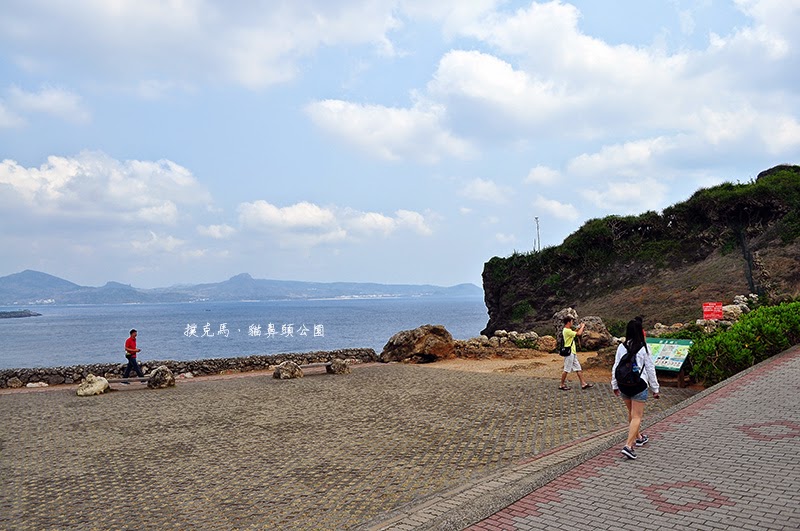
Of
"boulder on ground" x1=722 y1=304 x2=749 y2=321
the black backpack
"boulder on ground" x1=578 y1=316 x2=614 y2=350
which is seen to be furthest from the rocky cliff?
the black backpack

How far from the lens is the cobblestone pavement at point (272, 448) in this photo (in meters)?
6.29

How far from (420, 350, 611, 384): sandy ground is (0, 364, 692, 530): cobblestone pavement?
1.84 meters

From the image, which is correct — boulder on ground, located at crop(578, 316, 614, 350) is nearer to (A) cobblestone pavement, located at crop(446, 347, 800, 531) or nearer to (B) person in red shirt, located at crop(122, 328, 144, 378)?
(A) cobblestone pavement, located at crop(446, 347, 800, 531)

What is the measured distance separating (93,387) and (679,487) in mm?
14844

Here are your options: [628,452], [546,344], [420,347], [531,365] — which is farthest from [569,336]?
[546,344]

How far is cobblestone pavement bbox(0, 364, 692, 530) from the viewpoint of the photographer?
6289 millimetres

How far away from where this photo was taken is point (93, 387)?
1517 cm

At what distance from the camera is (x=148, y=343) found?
66.0 meters

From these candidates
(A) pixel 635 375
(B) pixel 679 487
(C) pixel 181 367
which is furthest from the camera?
(C) pixel 181 367

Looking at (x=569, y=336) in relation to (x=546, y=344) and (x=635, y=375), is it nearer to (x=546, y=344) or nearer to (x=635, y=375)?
(x=635, y=375)

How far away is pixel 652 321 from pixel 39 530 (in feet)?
94.8

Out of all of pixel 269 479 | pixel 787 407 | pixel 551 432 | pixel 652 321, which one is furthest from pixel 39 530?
pixel 652 321

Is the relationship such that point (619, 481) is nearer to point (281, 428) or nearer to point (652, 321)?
point (281, 428)

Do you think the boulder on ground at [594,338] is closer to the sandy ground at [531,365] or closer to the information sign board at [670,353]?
the sandy ground at [531,365]
